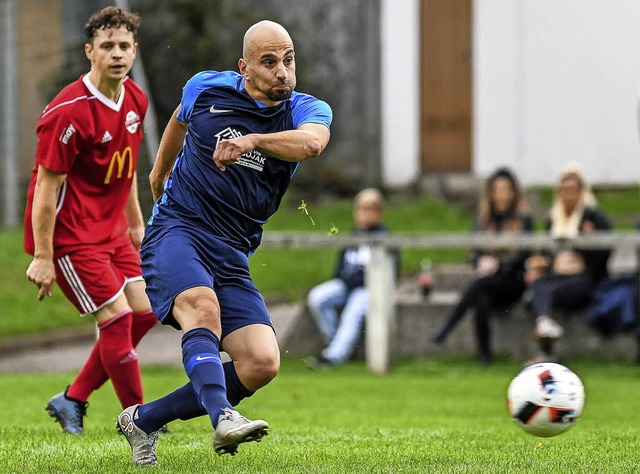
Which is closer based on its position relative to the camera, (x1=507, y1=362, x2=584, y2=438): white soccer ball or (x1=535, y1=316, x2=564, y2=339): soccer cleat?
(x1=507, y1=362, x2=584, y2=438): white soccer ball

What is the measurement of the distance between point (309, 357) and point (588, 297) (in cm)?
293

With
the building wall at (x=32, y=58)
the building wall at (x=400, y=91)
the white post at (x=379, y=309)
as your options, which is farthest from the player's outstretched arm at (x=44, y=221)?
the building wall at (x=400, y=91)

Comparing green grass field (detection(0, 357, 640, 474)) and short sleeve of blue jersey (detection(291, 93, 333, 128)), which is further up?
short sleeve of blue jersey (detection(291, 93, 333, 128))

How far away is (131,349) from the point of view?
7.80m

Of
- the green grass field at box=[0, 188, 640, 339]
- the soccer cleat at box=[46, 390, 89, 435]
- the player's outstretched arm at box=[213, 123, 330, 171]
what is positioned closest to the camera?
the player's outstretched arm at box=[213, 123, 330, 171]

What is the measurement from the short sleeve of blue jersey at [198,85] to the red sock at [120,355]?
1694 mm

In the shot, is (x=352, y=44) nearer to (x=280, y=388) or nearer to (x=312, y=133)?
(x=280, y=388)

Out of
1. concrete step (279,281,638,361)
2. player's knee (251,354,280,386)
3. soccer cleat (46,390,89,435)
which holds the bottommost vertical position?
concrete step (279,281,638,361)

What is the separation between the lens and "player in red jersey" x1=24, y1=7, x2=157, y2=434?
7492 millimetres

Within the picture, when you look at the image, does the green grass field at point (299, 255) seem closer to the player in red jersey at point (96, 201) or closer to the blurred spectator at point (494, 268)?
the blurred spectator at point (494, 268)

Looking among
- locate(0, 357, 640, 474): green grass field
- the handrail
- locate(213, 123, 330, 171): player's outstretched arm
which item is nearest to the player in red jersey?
locate(0, 357, 640, 474): green grass field

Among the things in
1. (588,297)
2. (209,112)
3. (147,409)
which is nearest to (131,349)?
(147,409)

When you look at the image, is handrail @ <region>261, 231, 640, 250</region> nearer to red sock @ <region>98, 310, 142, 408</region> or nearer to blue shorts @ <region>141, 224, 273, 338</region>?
red sock @ <region>98, 310, 142, 408</region>

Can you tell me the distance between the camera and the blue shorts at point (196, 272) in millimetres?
6117
